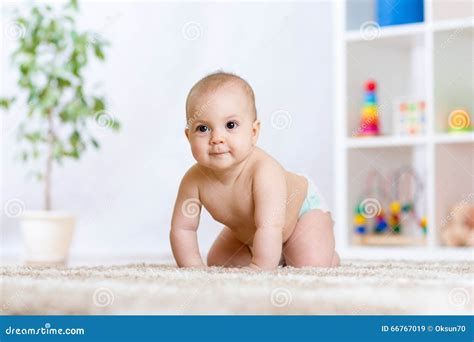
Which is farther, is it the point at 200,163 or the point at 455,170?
the point at 455,170

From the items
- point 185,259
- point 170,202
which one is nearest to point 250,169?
point 185,259

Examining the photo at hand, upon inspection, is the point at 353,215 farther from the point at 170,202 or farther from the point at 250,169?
the point at 250,169

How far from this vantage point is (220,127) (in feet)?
4.01

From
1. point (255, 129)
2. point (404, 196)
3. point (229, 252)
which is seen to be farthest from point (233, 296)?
point (404, 196)

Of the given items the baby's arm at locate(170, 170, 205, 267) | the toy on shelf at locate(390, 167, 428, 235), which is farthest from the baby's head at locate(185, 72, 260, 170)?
the toy on shelf at locate(390, 167, 428, 235)

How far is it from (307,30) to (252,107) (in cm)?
191

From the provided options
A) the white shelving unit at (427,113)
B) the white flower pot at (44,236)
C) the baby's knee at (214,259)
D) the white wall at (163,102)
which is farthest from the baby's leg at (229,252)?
the white wall at (163,102)

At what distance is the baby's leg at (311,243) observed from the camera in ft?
4.61

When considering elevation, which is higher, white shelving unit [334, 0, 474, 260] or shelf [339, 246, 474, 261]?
white shelving unit [334, 0, 474, 260]

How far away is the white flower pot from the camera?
2.55 m

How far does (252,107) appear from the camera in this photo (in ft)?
4.16

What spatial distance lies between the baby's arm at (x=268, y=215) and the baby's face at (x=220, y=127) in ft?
0.20

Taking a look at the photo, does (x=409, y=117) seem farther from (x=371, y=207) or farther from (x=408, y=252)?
(x=408, y=252)

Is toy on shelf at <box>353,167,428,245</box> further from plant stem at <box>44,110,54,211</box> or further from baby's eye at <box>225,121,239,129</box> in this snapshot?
baby's eye at <box>225,121,239,129</box>
